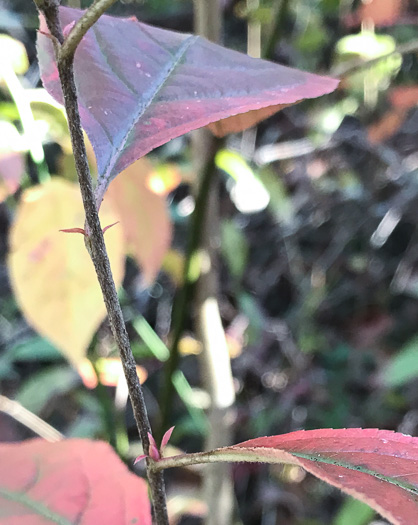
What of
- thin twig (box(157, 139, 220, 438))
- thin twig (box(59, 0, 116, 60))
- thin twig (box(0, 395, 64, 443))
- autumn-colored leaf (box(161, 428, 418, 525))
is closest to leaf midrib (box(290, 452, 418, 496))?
autumn-colored leaf (box(161, 428, 418, 525))

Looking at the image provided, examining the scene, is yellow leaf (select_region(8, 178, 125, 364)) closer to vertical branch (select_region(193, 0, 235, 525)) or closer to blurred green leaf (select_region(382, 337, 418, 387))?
vertical branch (select_region(193, 0, 235, 525))

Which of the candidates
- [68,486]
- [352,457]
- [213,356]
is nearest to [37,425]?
[213,356]

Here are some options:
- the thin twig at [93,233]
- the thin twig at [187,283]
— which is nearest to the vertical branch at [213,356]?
the thin twig at [187,283]

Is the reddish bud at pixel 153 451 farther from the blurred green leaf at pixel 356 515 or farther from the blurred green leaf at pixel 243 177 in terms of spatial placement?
the blurred green leaf at pixel 356 515

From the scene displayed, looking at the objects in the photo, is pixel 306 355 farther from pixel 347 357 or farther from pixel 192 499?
pixel 192 499

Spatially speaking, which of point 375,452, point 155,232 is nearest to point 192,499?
point 155,232
